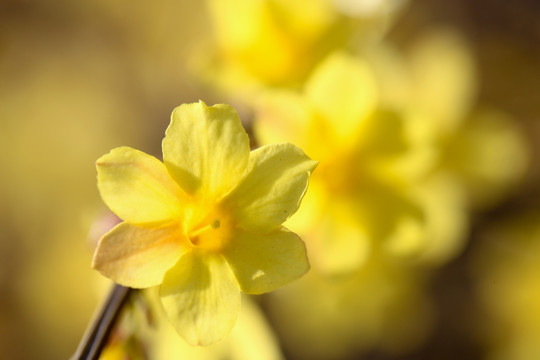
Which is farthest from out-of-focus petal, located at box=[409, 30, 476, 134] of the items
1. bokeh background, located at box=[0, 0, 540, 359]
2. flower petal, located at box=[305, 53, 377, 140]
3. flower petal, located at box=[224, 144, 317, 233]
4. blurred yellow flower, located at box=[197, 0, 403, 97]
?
flower petal, located at box=[224, 144, 317, 233]

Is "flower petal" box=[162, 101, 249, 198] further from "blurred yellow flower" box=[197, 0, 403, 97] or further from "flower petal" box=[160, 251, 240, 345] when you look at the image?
"blurred yellow flower" box=[197, 0, 403, 97]

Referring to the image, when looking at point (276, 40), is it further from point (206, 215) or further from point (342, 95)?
point (206, 215)

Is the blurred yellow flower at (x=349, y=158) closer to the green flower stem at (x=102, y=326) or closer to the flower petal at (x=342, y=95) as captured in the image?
the flower petal at (x=342, y=95)

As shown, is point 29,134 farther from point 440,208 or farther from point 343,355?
point 440,208

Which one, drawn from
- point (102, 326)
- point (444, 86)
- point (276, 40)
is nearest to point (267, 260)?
point (102, 326)

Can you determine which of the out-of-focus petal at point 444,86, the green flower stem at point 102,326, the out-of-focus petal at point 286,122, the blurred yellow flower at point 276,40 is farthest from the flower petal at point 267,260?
the out-of-focus petal at point 444,86

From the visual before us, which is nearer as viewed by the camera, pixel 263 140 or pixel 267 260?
pixel 267 260
